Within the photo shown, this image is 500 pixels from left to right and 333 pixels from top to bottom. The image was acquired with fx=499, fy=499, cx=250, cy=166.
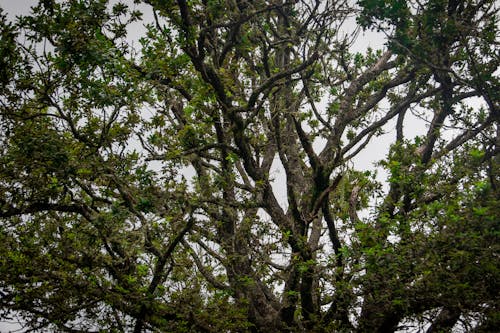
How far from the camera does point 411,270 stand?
8039mm

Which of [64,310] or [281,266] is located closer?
[64,310]

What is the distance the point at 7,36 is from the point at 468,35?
8451mm

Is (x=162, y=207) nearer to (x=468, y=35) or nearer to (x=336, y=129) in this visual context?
(x=336, y=129)

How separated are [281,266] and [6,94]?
272 inches

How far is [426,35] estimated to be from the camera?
9.91m

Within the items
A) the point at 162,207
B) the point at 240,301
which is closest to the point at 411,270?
the point at 240,301

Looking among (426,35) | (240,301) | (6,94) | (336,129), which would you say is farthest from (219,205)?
(426,35)

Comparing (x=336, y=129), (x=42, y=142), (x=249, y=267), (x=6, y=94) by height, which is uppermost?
(x=336, y=129)

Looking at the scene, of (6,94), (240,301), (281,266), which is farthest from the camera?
(281,266)

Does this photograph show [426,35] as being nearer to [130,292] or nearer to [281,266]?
[281,266]

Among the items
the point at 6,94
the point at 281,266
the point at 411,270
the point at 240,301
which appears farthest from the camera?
the point at 281,266

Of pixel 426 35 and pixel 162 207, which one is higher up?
pixel 426 35

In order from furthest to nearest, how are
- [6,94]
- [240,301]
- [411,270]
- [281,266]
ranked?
[281,266] < [240,301] < [6,94] < [411,270]

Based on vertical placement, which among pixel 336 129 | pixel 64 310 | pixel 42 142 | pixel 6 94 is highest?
pixel 336 129
